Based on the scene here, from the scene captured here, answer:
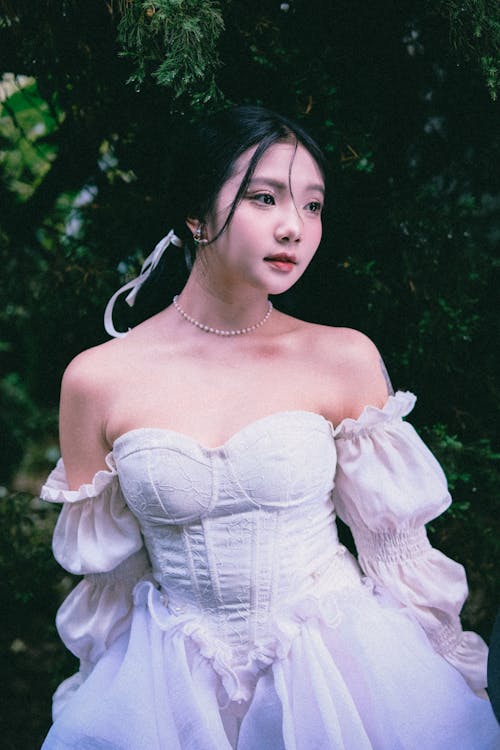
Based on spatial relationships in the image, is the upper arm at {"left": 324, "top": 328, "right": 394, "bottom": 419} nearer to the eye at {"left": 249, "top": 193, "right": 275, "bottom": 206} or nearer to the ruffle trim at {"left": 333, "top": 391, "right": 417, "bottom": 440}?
the ruffle trim at {"left": 333, "top": 391, "right": 417, "bottom": 440}

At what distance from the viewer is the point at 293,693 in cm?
171

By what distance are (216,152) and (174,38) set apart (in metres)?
0.30

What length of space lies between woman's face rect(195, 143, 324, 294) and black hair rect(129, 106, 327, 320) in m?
0.02

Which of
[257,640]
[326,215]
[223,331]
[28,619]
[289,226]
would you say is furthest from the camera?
[28,619]

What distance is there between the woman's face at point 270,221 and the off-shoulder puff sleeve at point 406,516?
0.40 m

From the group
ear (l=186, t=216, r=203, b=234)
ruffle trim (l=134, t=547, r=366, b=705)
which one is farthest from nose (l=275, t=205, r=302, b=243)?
ruffle trim (l=134, t=547, r=366, b=705)

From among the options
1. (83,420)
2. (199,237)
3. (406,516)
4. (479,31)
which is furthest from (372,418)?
(479,31)

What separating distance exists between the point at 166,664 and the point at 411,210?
1.39 metres

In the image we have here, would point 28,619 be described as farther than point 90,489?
Yes

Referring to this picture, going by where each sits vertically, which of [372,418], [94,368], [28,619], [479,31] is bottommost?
[28,619]

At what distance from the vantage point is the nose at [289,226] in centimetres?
170

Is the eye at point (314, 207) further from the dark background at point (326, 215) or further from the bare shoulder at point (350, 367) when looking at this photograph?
the bare shoulder at point (350, 367)

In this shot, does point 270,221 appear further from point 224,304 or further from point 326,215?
point 326,215

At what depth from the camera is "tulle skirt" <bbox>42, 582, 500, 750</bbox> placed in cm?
164
